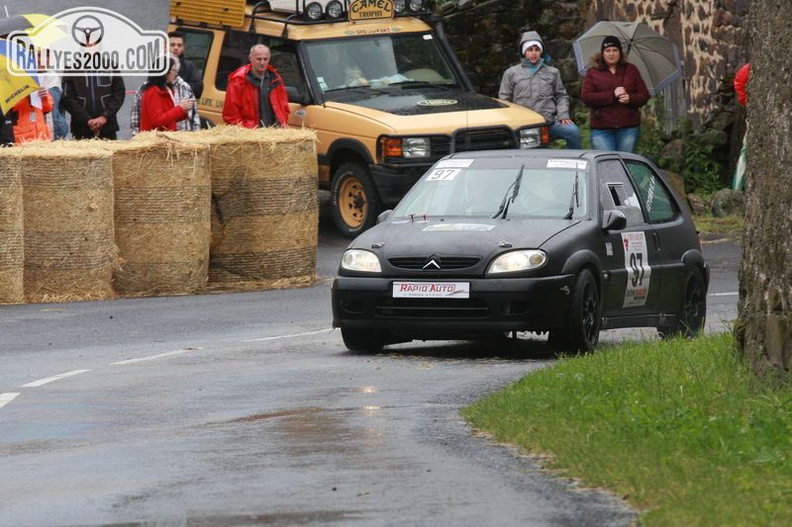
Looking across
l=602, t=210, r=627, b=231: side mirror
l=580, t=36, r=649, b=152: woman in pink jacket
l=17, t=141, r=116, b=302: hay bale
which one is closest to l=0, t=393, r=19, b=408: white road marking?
l=602, t=210, r=627, b=231: side mirror

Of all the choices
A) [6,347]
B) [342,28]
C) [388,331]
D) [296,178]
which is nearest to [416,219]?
[388,331]

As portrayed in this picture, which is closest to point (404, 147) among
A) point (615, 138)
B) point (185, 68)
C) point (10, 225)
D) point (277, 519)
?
point (615, 138)

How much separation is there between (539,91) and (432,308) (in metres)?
10.4

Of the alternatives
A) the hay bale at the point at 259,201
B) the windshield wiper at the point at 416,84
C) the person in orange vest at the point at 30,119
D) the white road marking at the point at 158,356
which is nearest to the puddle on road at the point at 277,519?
the white road marking at the point at 158,356

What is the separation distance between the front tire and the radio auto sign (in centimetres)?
200

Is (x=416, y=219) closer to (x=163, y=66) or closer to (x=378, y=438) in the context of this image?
(x=378, y=438)

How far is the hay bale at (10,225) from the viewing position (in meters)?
17.3

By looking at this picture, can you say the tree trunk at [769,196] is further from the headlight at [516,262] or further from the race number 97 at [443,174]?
the race number 97 at [443,174]

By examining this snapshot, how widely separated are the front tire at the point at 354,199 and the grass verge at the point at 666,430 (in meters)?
10.4

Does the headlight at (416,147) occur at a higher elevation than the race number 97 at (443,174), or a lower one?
lower

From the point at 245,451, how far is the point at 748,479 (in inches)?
101

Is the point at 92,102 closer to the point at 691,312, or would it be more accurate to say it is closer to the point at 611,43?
the point at 611,43

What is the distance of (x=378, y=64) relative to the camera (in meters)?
23.1

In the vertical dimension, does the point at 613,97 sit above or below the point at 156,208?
above
